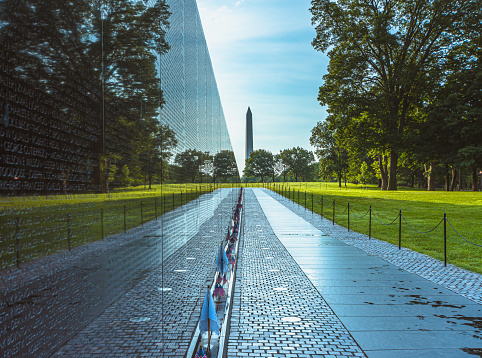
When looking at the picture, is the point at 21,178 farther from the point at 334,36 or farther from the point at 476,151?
the point at 334,36

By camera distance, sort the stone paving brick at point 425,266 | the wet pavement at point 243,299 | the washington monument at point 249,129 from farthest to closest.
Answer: the washington monument at point 249,129 → the stone paving brick at point 425,266 → the wet pavement at point 243,299

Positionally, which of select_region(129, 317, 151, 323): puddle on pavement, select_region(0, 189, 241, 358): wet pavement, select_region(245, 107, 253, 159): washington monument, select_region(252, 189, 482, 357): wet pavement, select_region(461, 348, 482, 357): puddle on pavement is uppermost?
select_region(245, 107, 253, 159): washington monument

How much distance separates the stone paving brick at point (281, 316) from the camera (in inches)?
167

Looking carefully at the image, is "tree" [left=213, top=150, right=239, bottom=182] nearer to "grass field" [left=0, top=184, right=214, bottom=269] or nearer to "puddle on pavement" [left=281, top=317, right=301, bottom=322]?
"puddle on pavement" [left=281, top=317, right=301, bottom=322]

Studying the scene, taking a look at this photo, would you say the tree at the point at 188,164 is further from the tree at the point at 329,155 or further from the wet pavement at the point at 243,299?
the tree at the point at 329,155

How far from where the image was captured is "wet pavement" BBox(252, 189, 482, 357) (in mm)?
4305

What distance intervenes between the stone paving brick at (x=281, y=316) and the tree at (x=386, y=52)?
28.6 metres

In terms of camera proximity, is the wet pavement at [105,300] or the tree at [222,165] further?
the tree at [222,165]

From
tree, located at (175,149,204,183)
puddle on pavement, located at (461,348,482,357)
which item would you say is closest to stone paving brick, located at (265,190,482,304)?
puddle on pavement, located at (461,348,482,357)

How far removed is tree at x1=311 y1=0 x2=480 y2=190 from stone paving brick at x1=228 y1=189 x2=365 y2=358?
2865 centimetres

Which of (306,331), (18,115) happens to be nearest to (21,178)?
(18,115)

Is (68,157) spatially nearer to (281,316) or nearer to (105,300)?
(105,300)

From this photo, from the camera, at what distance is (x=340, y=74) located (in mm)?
33719

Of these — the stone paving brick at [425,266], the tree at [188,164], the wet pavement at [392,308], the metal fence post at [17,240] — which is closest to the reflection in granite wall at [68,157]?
the metal fence post at [17,240]
